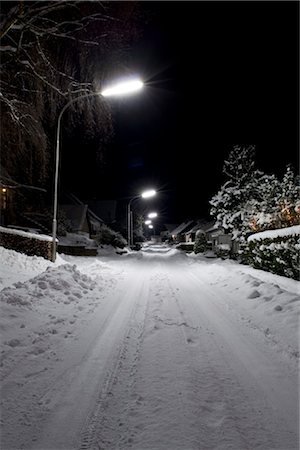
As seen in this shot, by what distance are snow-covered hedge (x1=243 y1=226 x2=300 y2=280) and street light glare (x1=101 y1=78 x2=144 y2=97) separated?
6.89 meters

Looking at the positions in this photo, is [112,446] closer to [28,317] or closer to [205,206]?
[28,317]

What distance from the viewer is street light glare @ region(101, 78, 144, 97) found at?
9.26m

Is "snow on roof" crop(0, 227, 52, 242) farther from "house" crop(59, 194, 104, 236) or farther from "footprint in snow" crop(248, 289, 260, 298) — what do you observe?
"house" crop(59, 194, 104, 236)

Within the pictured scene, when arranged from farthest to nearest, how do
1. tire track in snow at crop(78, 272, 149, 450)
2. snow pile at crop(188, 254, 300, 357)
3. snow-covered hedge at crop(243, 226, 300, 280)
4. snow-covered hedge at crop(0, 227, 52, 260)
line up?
1. snow-covered hedge at crop(0, 227, 52, 260)
2. snow-covered hedge at crop(243, 226, 300, 280)
3. snow pile at crop(188, 254, 300, 357)
4. tire track in snow at crop(78, 272, 149, 450)

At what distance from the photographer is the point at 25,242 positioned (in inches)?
518

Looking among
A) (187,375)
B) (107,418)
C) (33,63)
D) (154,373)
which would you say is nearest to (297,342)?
(187,375)

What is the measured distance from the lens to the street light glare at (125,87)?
30.4ft

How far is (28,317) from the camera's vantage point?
6336 millimetres

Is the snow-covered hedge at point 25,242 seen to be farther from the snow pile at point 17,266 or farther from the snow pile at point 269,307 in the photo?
the snow pile at point 269,307

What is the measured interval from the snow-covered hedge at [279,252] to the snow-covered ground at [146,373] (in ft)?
7.76

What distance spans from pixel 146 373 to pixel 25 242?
1059 centimetres

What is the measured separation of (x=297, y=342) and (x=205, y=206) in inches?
2682

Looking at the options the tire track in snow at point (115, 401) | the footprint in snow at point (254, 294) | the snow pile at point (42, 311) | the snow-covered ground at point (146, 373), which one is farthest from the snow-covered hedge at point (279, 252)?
the tire track in snow at point (115, 401)

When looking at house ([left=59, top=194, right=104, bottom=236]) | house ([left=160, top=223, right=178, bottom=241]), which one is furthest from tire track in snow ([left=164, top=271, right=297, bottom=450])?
house ([left=160, top=223, right=178, bottom=241])
